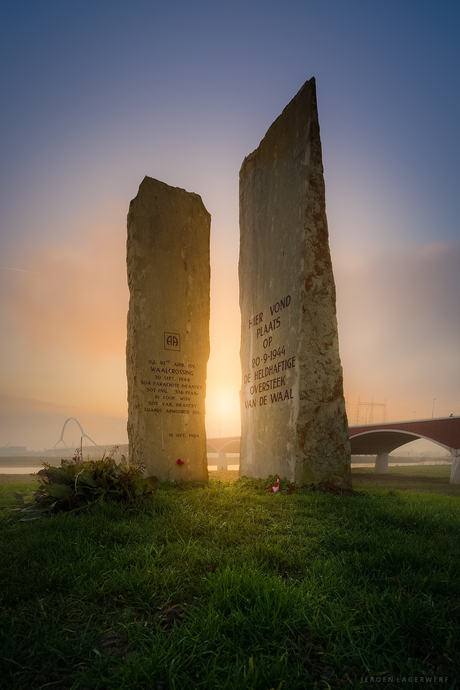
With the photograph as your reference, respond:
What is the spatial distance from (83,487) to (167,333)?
189 inches

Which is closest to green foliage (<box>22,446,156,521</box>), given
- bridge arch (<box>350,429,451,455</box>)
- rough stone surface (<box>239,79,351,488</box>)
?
rough stone surface (<box>239,79,351,488</box>)

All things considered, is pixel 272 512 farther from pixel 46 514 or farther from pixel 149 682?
pixel 149 682

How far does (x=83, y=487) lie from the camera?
496 centimetres

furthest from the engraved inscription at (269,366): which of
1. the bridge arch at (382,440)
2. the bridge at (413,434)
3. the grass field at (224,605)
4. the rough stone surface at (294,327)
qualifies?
the bridge arch at (382,440)

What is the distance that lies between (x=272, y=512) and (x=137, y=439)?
444 centimetres

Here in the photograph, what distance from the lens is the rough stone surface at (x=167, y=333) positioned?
29.3 feet

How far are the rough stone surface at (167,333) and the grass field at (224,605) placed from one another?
4679mm

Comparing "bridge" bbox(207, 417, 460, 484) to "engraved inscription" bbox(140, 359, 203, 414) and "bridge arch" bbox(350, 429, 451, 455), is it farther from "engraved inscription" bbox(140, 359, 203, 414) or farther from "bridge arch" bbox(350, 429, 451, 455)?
"engraved inscription" bbox(140, 359, 203, 414)

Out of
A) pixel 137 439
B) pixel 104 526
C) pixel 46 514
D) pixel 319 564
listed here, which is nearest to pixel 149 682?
pixel 319 564

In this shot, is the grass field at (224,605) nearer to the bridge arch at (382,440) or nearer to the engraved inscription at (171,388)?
the engraved inscription at (171,388)

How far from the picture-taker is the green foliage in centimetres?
485

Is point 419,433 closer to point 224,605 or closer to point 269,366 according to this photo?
point 269,366

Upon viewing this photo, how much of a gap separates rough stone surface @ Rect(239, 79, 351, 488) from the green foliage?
3156mm

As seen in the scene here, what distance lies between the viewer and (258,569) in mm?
2963
